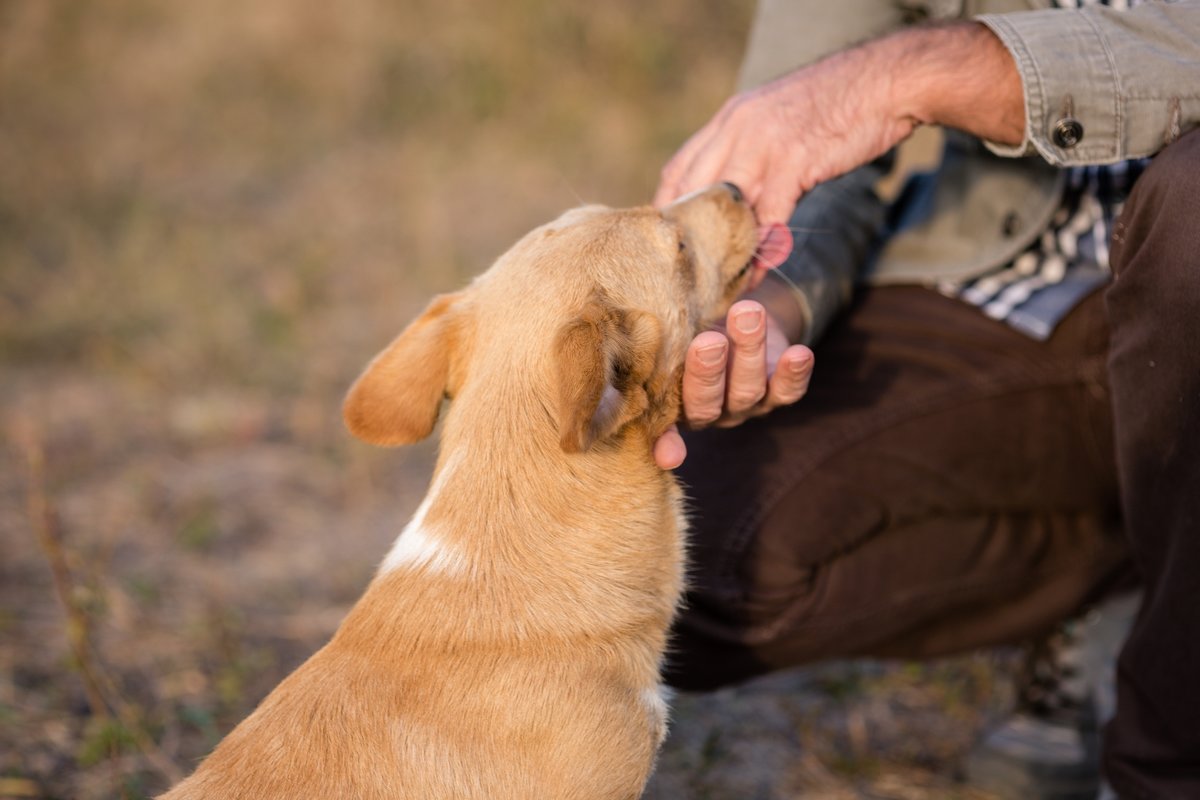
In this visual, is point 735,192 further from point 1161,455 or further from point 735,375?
point 1161,455

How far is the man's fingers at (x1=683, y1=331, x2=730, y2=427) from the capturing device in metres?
2.08

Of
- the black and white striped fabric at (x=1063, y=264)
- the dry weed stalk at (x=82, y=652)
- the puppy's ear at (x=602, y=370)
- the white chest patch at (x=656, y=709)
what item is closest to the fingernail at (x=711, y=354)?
the puppy's ear at (x=602, y=370)

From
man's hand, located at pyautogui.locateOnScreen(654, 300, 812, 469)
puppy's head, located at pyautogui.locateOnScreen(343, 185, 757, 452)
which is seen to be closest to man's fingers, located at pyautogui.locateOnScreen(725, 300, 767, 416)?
man's hand, located at pyautogui.locateOnScreen(654, 300, 812, 469)

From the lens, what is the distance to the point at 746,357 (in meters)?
2.18

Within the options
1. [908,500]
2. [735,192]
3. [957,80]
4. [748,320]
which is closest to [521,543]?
[748,320]

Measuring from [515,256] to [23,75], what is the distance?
33.1 ft

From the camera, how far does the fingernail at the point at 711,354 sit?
207 centimetres

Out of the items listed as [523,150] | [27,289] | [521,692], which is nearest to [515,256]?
[521,692]

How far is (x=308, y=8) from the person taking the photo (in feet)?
34.9

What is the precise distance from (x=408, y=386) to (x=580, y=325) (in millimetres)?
448

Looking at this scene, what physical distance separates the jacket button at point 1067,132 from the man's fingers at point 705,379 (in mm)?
775

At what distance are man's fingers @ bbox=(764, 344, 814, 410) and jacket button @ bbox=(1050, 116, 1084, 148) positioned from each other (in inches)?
25.9

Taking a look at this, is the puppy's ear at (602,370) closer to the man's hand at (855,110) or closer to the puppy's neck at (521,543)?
the puppy's neck at (521,543)

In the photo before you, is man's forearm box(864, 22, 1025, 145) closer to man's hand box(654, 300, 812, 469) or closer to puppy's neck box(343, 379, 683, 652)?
man's hand box(654, 300, 812, 469)
